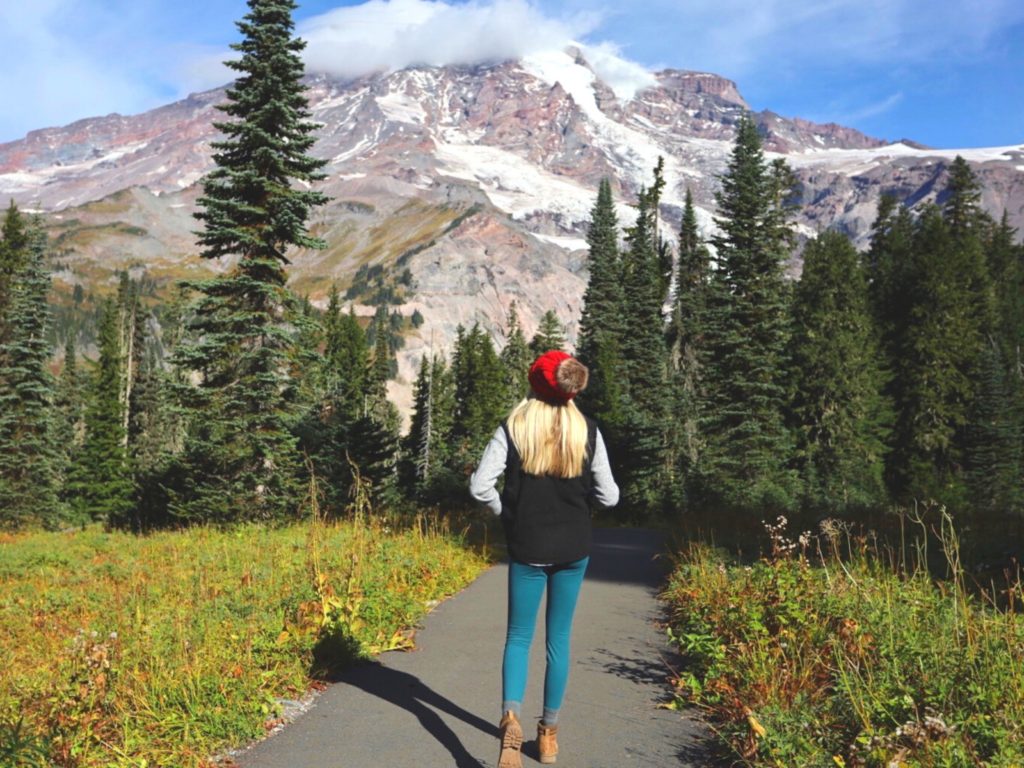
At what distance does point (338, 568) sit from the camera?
27.5ft

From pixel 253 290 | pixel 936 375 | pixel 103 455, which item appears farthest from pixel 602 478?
pixel 103 455

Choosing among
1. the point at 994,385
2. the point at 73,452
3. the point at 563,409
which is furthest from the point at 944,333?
the point at 73,452

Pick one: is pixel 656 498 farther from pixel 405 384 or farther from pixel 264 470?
pixel 405 384

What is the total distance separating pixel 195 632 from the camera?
20.2ft

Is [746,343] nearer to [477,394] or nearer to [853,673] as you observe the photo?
[853,673]

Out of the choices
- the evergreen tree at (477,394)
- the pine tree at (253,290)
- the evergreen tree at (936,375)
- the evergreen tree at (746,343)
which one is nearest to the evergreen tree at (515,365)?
the evergreen tree at (477,394)

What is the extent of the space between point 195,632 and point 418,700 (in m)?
1.96

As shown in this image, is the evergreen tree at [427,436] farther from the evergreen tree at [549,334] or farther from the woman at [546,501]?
the woman at [546,501]

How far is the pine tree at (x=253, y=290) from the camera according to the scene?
17359mm

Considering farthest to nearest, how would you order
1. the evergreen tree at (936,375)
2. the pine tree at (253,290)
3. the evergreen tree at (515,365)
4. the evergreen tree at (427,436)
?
1. the evergreen tree at (515,365)
2. the evergreen tree at (427,436)
3. the evergreen tree at (936,375)
4. the pine tree at (253,290)

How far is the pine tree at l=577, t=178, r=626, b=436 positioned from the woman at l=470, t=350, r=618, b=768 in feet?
129

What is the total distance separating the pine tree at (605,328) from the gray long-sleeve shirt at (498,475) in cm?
3923

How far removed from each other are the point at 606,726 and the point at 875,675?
1684 millimetres

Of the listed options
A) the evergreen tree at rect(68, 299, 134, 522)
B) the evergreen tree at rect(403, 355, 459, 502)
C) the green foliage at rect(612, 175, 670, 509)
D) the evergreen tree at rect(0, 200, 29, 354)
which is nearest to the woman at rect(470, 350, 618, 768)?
the green foliage at rect(612, 175, 670, 509)
